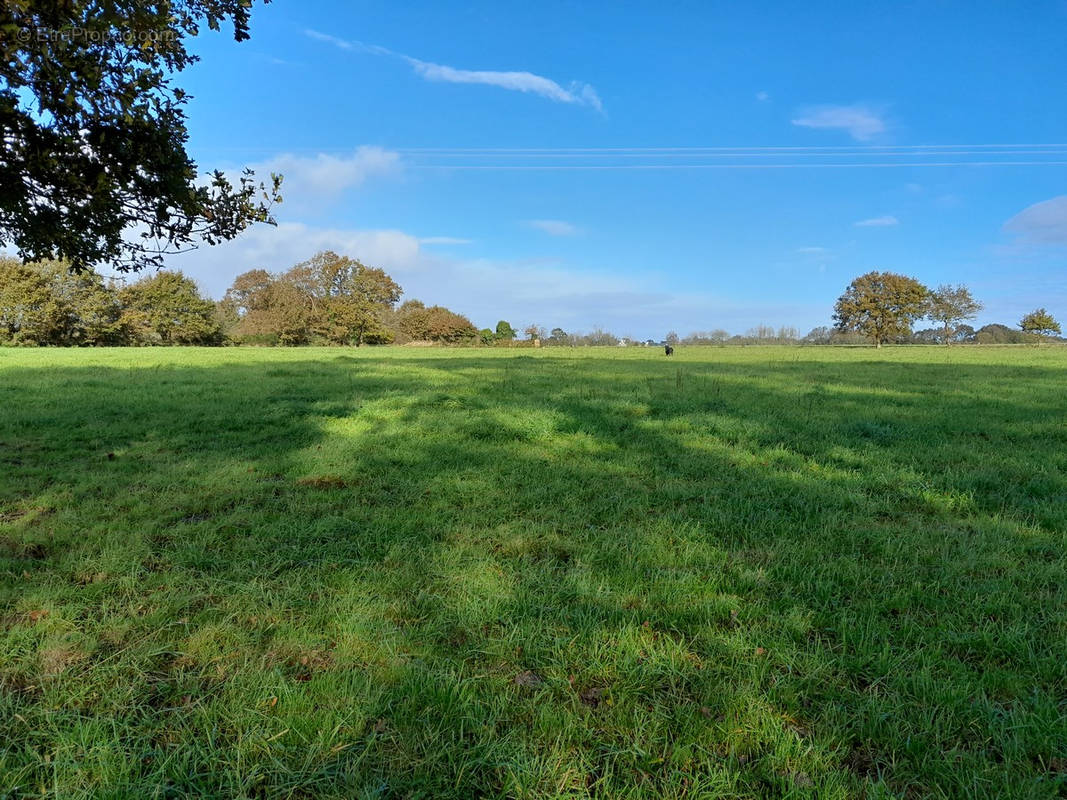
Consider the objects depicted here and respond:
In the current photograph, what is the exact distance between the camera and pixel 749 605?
3070mm

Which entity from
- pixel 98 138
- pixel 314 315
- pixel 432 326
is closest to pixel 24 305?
pixel 314 315

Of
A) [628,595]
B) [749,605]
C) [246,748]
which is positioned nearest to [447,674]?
[246,748]

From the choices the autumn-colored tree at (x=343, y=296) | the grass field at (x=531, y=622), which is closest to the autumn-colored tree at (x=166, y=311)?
the autumn-colored tree at (x=343, y=296)

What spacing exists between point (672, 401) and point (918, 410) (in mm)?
A: 4357

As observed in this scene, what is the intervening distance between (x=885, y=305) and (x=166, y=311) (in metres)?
72.9

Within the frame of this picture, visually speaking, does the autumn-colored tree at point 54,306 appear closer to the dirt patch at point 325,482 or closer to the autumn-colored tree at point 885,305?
the dirt patch at point 325,482

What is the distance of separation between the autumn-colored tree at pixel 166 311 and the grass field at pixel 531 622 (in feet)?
145

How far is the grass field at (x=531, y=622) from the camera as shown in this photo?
6.51ft

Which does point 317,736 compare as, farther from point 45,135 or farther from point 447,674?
point 45,135

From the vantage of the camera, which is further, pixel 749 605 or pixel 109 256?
pixel 109 256

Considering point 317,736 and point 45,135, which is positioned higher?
point 45,135

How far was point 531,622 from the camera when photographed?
289 centimetres

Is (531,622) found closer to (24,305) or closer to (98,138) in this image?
(98,138)

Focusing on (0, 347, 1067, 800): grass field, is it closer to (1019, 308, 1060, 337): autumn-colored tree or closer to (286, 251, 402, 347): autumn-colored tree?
(286, 251, 402, 347): autumn-colored tree
